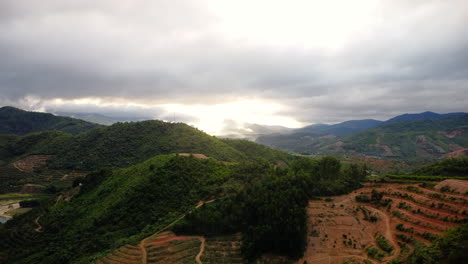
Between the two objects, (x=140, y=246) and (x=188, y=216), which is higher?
(x=188, y=216)

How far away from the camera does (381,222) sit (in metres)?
44.6

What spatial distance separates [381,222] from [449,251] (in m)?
20.6

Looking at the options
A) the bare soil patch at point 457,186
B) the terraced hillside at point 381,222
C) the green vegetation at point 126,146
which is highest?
the green vegetation at point 126,146

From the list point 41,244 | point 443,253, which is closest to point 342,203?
point 443,253

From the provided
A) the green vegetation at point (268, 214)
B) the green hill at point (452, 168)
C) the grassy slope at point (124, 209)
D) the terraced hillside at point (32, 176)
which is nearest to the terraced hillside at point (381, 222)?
the green vegetation at point (268, 214)

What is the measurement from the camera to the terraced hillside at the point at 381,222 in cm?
3694

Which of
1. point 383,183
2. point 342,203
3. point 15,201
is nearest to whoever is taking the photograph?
point 342,203

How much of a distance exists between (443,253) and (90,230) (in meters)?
65.6

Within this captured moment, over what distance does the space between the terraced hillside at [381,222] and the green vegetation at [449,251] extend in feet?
18.0

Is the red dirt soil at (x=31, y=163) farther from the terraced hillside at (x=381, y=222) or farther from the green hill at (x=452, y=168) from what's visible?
the green hill at (x=452, y=168)

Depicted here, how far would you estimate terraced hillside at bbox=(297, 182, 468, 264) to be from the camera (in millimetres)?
36938

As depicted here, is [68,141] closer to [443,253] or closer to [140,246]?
[140,246]

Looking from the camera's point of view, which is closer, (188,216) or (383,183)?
(188,216)

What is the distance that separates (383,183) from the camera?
5872 cm
